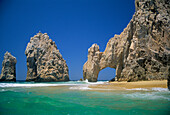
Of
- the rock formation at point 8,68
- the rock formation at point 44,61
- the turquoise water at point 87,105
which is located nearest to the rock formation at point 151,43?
the turquoise water at point 87,105

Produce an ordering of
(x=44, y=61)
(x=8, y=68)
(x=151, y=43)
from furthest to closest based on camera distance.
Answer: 1. (x=8, y=68)
2. (x=44, y=61)
3. (x=151, y=43)

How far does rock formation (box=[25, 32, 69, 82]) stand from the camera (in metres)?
36.8

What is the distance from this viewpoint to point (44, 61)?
38.5 meters

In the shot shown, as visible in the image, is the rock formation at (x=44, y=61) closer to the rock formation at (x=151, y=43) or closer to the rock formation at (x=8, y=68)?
the rock formation at (x=8, y=68)

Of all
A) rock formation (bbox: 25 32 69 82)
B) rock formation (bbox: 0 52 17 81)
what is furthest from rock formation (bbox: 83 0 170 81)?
rock formation (bbox: 0 52 17 81)

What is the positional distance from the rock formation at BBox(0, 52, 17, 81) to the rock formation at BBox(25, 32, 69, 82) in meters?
8.27

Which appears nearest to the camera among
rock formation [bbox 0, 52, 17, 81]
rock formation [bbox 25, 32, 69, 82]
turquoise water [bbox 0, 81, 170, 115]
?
turquoise water [bbox 0, 81, 170, 115]

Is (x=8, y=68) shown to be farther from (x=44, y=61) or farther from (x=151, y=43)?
(x=151, y=43)

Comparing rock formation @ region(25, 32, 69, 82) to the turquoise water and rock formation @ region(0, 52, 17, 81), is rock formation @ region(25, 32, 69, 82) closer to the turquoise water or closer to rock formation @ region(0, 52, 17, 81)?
rock formation @ region(0, 52, 17, 81)

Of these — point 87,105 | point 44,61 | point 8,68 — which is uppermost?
point 44,61

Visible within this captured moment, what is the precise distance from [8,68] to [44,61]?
18152mm

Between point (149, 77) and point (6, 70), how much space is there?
4845 cm

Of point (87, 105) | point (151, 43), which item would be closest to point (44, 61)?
point (151, 43)

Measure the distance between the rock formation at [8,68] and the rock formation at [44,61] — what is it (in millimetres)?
8267
